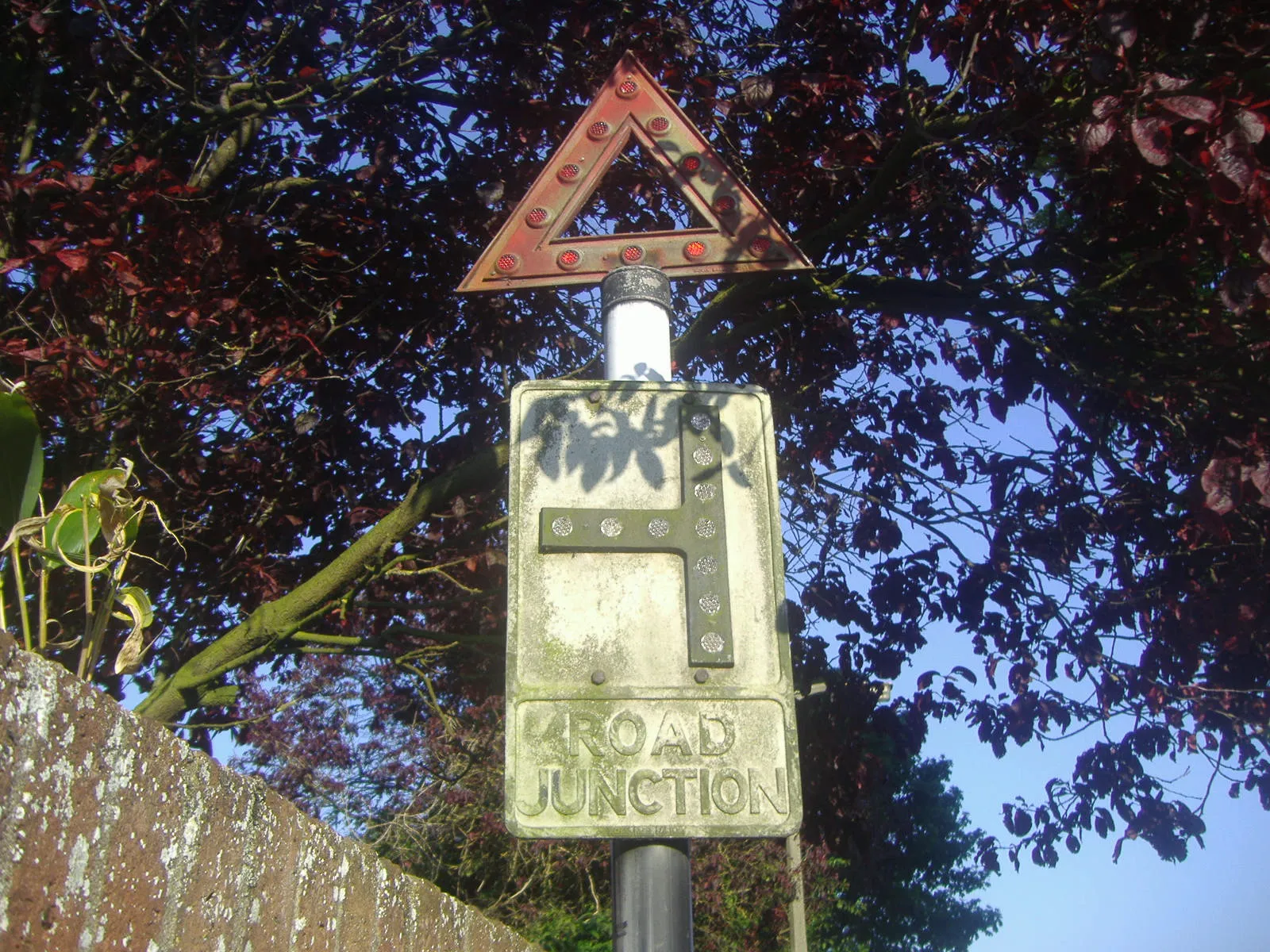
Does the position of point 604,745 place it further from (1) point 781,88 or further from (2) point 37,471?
(1) point 781,88

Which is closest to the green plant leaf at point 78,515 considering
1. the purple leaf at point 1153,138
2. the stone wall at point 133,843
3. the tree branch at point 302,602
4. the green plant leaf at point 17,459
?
the green plant leaf at point 17,459

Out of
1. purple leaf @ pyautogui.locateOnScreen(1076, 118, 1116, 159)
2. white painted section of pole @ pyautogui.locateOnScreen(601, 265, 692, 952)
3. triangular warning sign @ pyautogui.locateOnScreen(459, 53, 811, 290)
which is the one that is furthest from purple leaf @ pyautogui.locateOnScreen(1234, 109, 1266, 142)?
white painted section of pole @ pyautogui.locateOnScreen(601, 265, 692, 952)

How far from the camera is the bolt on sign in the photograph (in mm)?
2279

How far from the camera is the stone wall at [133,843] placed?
133 cm

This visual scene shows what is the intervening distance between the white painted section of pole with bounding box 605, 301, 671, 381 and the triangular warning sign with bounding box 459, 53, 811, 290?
24 centimetres

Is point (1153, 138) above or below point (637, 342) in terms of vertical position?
above

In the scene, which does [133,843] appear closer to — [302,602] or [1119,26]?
[302,602]

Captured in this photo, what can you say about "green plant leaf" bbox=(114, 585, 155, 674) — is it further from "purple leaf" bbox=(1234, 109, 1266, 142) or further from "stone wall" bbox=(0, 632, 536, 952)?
"purple leaf" bbox=(1234, 109, 1266, 142)

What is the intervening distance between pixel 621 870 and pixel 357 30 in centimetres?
491

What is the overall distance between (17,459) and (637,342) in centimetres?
153

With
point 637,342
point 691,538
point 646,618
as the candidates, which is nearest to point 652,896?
point 646,618

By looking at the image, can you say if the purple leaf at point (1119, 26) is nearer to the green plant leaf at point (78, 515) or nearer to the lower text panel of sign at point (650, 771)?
the lower text panel of sign at point (650, 771)

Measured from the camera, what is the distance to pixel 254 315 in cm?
543

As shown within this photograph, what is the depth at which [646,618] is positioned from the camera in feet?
8.02
